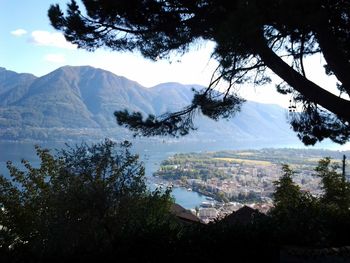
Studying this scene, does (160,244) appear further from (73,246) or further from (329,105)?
(329,105)

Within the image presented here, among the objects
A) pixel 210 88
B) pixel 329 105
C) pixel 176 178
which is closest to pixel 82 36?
pixel 210 88

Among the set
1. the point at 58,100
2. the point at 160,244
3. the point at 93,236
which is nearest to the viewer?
the point at 160,244

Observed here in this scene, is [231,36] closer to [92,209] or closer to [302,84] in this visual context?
[302,84]

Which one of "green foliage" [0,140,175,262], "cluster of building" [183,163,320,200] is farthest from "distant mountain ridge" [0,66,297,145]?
"green foliage" [0,140,175,262]

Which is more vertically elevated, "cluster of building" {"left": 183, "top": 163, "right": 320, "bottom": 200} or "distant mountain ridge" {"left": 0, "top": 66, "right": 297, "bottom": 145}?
"distant mountain ridge" {"left": 0, "top": 66, "right": 297, "bottom": 145}

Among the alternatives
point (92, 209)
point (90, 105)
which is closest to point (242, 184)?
point (92, 209)

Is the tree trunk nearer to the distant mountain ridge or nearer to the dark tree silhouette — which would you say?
the dark tree silhouette
